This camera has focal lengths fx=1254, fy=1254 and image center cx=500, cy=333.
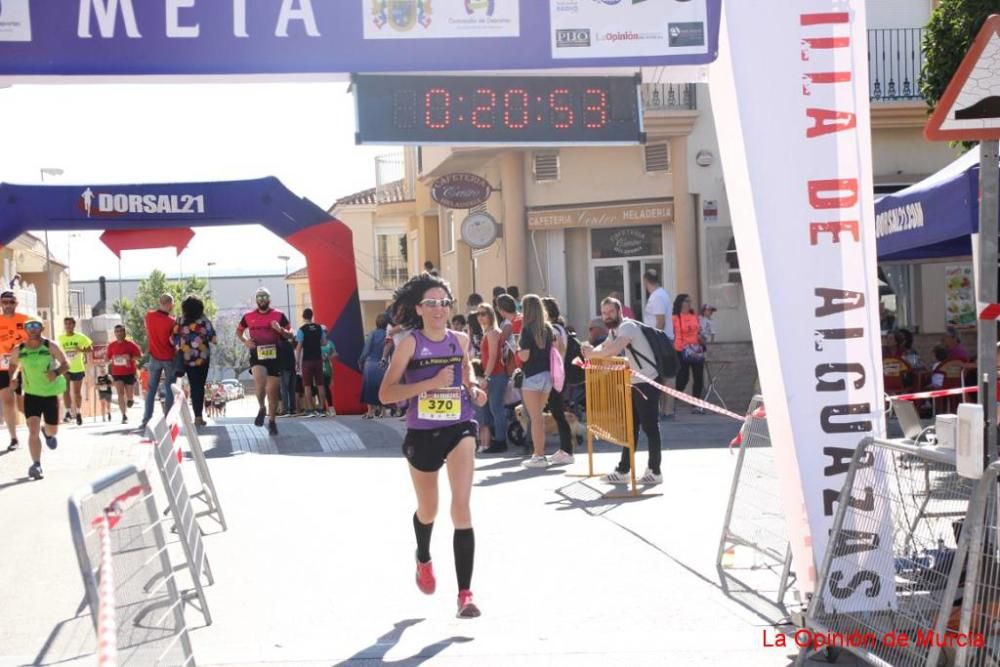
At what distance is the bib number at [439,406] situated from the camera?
6.91 metres

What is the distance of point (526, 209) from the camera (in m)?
26.0

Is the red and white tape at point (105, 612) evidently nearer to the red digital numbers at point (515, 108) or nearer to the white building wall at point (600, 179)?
the red digital numbers at point (515, 108)

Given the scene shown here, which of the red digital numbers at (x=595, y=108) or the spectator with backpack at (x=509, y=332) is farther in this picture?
the spectator with backpack at (x=509, y=332)

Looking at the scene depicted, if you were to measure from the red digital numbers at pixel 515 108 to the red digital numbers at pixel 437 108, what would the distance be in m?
0.50

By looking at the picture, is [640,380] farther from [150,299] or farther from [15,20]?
[150,299]

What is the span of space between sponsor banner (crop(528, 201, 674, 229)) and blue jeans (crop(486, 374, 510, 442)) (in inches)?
409

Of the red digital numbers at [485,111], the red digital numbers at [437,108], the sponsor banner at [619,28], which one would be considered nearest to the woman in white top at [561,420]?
the red digital numbers at [485,111]

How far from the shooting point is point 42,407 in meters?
13.7

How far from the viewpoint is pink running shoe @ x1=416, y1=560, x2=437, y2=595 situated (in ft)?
23.2

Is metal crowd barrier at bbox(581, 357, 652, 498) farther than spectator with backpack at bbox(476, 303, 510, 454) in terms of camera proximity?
No

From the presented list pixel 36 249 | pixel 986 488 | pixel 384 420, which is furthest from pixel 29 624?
pixel 36 249

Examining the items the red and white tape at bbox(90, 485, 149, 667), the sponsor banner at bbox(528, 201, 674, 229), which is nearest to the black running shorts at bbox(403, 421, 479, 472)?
the red and white tape at bbox(90, 485, 149, 667)

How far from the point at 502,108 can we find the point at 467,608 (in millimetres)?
3168

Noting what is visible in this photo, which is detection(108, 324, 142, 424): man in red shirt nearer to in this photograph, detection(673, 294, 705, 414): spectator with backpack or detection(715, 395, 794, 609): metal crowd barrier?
detection(673, 294, 705, 414): spectator with backpack
